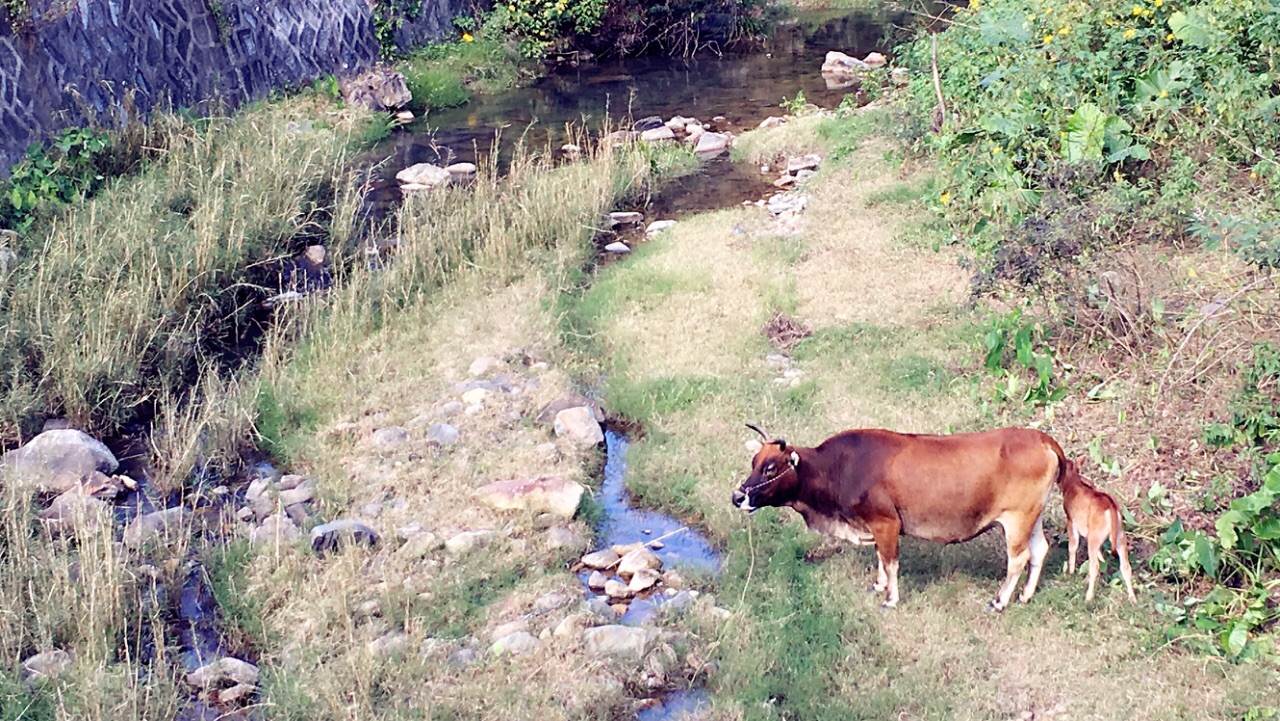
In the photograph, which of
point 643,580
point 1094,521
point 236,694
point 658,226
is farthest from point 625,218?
point 236,694

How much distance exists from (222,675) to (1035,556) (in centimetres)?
364

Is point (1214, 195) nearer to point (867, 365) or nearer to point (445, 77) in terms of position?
point (867, 365)

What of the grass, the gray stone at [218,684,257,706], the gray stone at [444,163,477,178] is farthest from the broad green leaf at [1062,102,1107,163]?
the grass

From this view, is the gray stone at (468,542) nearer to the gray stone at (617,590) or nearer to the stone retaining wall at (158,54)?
the gray stone at (617,590)

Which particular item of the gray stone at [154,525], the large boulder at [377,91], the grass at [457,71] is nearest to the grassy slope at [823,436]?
the gray stone at [154,525]

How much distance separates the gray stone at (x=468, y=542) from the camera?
620 centimetres

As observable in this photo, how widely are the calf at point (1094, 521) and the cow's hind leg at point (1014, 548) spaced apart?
8.3 inches

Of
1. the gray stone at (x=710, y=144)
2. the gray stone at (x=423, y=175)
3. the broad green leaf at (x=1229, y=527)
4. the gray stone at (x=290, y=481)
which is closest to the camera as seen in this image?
the broad green leaf at (x=1229, y=527)

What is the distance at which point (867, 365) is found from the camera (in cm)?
777

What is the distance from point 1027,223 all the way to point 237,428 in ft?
16.5

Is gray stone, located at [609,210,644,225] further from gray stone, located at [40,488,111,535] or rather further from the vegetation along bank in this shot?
gray stone, located at [40,488,111,535]

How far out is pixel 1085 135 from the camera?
836cm

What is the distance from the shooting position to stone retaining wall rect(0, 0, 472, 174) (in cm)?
1169

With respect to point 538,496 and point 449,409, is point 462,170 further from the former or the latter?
point 538,496
